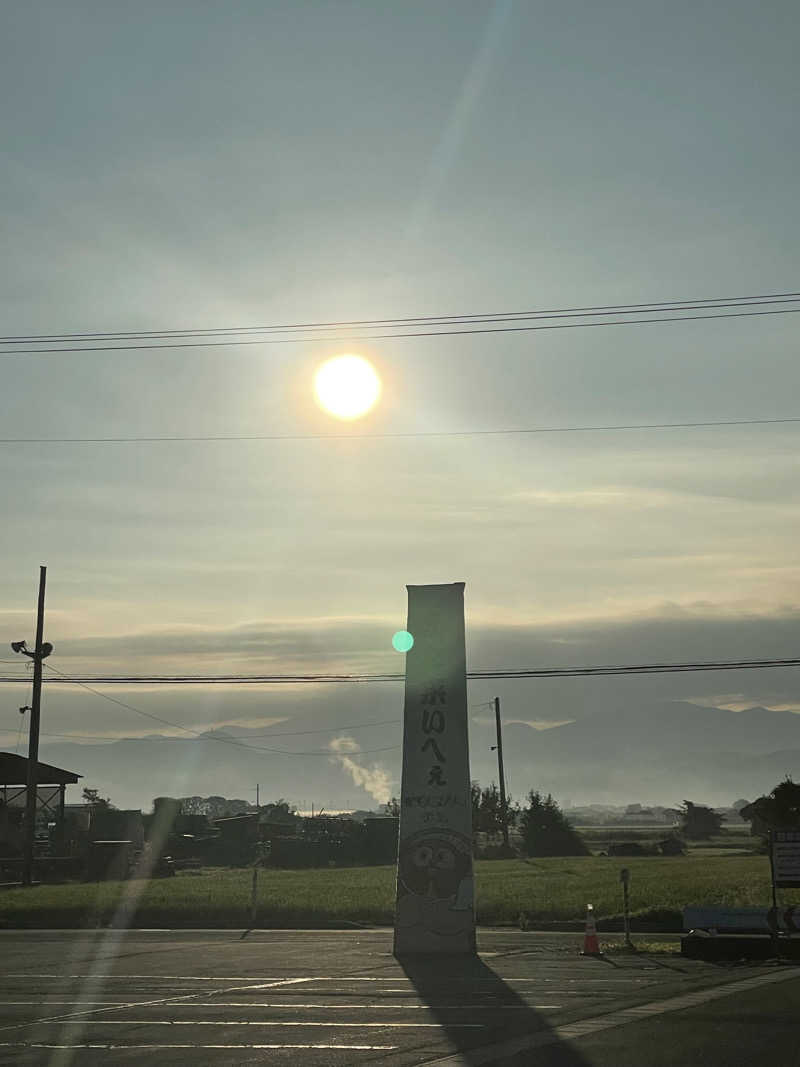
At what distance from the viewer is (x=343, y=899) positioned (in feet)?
145

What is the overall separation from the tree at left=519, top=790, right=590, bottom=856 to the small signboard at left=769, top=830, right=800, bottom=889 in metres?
71.7

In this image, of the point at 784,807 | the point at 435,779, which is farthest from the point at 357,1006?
the point at 784,807

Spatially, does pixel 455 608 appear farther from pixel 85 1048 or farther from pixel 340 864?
pixel 340 864

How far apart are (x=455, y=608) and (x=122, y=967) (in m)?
10.8

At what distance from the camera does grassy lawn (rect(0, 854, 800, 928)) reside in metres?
38.0

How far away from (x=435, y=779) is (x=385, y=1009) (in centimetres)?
1113

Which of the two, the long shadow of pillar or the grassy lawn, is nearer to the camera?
the long shadow of pillar

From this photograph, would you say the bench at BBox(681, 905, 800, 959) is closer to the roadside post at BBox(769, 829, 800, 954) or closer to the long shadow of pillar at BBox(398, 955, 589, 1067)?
the roadside post at BBox(769, 829, 800, 954)

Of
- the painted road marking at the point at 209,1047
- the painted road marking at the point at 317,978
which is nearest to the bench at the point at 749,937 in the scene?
the painted road marking at the point at 317,978

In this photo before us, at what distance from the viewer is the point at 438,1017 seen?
16781 millimetres

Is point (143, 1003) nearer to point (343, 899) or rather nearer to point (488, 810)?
point (343, 899)

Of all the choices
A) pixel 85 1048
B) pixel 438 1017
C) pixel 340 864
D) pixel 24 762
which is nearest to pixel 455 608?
pixel 438 1017

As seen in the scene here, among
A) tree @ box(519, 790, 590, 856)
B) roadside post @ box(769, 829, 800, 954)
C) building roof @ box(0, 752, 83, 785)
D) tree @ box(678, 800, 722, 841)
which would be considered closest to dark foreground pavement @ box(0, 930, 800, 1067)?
Answer: roadside post @ box(769, 829, 800, 954)

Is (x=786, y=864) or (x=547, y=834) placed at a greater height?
(x=547, y=834)
